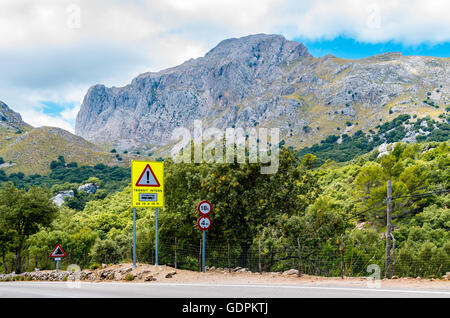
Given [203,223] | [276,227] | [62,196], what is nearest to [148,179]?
[203,223]

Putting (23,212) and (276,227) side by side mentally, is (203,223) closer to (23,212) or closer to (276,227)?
(276,227)

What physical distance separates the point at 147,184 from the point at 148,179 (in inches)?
8.4

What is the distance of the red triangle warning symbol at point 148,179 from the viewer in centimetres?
1581

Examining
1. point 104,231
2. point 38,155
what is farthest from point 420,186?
point 38,155

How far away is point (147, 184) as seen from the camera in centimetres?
1591

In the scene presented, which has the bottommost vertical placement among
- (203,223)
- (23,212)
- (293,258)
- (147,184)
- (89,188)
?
(293,258)

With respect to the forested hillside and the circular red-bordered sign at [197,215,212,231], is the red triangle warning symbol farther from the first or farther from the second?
the forested hillside

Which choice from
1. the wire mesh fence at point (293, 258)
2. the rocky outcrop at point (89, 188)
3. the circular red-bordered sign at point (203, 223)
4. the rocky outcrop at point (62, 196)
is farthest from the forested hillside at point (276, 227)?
the rocky outcrop at point (89, 188)

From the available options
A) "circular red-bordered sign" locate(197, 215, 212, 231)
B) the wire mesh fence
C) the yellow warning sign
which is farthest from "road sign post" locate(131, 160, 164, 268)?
the wire mesh fence

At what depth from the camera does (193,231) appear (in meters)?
21.4

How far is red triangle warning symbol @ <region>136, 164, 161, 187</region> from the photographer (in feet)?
51.9

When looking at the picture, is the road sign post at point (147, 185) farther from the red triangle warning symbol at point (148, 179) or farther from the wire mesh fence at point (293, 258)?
the wire mesh fence at point (293, 258)

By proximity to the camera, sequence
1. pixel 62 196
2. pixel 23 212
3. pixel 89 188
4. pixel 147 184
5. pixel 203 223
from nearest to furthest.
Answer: pixel 203 223
pixel 147 184
pixel 23 212
pixel 62 196
pixel 89 188
